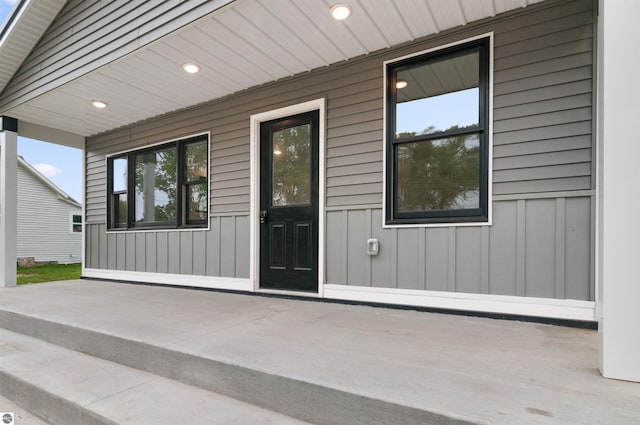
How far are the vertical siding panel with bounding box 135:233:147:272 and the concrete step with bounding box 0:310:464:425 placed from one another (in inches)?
97.7

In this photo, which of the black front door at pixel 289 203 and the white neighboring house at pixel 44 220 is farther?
the white neighboring house at pixel 44 220

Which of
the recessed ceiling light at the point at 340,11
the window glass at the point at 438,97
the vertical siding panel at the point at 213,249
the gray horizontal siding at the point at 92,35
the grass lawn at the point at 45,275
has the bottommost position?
the grass lawn at the point at 45,275

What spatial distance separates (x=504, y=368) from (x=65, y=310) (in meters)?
3.55

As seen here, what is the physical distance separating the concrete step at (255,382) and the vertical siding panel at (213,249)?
1734 mm

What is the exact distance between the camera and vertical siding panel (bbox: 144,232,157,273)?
4.74 metres

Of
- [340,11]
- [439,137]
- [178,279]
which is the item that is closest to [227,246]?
[178,279]

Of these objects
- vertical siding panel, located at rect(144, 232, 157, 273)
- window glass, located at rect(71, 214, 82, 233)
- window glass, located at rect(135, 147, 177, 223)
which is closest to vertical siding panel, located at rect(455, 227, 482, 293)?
window glass, located at rect(135, 147, 177, 223)

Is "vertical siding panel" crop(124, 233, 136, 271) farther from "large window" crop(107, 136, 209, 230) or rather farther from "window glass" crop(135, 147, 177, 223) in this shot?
"window glass" crop(135, 147, 177, 223)

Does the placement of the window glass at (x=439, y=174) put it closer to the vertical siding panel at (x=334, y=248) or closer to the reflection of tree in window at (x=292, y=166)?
the vertical siding panel at (x=334, y=248)

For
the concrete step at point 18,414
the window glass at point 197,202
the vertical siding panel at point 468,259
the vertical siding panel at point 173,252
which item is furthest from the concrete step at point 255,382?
the window glass at point 197,202

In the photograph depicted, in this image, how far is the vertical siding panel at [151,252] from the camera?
15.5 ft

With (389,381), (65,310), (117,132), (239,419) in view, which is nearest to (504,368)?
(389,381)

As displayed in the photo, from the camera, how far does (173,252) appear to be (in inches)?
179

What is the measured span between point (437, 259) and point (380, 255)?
505 millimetres
